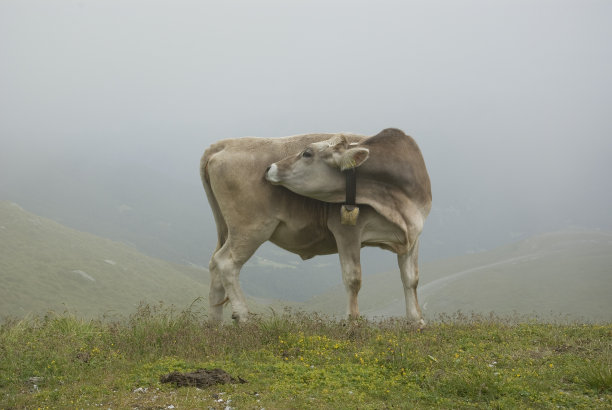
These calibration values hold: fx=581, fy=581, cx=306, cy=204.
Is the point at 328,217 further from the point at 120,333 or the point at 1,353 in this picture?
the point at 1,353

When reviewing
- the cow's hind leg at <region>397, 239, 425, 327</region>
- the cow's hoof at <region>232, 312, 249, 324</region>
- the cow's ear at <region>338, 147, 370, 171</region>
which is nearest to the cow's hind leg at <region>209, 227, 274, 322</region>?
the cow's hoof at <region>232, 312, 249, 324</region>

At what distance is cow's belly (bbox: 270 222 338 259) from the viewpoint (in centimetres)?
1119

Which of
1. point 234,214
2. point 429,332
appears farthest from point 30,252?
point 429,332

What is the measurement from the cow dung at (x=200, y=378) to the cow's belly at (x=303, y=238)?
182 inches

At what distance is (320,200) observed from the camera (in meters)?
11.1

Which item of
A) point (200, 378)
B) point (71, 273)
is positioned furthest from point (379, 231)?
point (71, 273)

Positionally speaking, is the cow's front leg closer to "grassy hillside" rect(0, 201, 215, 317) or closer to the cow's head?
the cow's head

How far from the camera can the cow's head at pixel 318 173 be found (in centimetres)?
1057

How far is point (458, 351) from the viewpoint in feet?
26.6

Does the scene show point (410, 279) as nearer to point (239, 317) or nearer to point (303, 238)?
point (303, 238)

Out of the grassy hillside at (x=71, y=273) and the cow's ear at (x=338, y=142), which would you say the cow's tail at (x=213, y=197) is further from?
the grassy hillside at (x=71, y=273)

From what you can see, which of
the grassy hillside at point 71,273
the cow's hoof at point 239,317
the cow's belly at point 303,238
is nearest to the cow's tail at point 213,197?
the cow's belly at point 303,238

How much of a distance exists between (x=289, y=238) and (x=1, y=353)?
5.24 m

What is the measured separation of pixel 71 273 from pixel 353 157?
1881 cm
